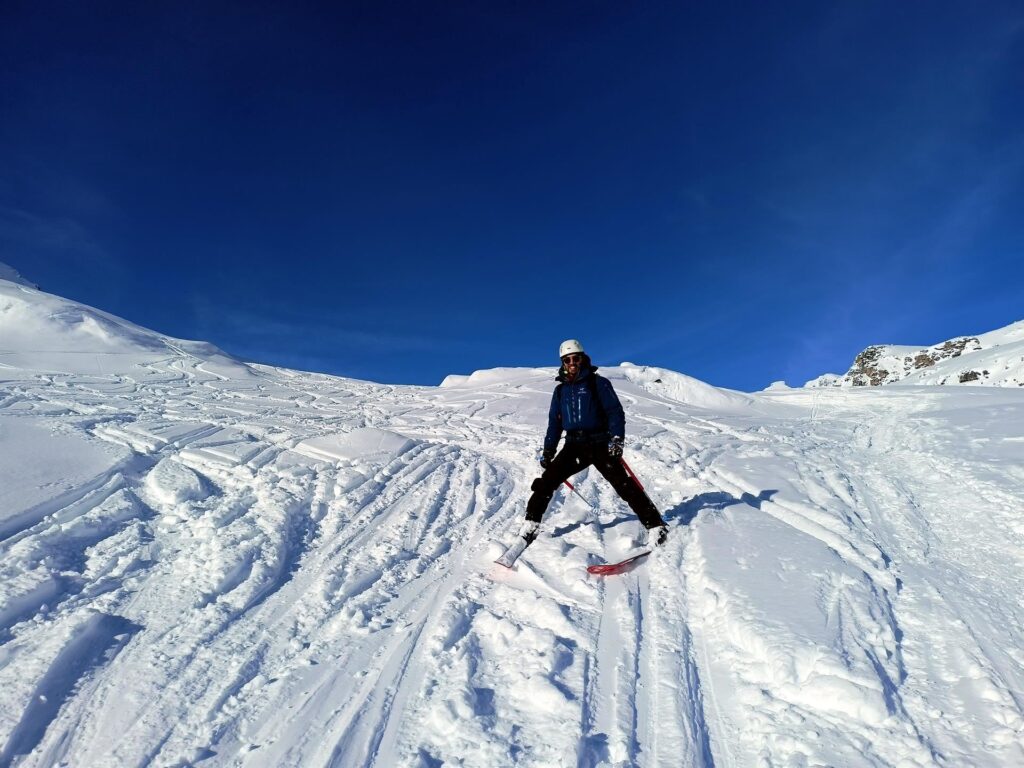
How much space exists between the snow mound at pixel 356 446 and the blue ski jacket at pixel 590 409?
3765mm

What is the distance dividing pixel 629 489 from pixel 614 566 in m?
0.87

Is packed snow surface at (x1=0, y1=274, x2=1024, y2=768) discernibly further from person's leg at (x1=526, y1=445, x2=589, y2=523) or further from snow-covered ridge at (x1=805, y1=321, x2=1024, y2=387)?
snow-covered ridge at (x1=805, y1=321, x2=1024, y2=387)

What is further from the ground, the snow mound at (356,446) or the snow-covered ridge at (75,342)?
the snow-covered ridge at (75,342)

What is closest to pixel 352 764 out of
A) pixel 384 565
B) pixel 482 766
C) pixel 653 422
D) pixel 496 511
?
pixel 482 766

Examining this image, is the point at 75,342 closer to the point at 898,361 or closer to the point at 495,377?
the point at 495,377

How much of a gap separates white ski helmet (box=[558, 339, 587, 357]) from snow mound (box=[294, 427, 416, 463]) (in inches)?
153

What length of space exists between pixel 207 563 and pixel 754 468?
7.05 meters

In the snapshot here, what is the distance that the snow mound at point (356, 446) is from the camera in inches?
310

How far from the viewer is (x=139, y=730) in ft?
8.87

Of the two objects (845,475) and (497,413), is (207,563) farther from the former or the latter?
(497,413)

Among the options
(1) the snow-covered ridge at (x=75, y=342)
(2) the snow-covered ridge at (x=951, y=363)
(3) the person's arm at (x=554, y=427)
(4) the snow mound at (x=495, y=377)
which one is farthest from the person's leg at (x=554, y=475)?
(2) the snow-covered ridge at (x=951, y=363)

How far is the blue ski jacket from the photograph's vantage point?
514 cm

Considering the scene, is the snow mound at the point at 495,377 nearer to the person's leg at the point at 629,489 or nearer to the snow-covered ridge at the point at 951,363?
the person's leg at the point at 629,489

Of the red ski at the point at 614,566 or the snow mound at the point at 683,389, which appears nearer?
the red ski at the point at 614,566
